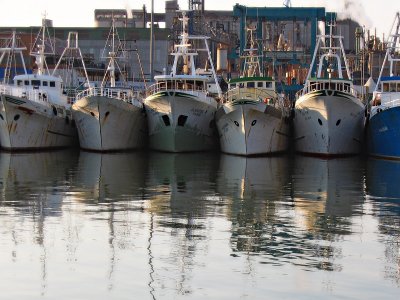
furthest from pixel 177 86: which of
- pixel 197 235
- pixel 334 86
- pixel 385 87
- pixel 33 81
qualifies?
pixel 197 235

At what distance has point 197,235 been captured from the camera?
23.6 m

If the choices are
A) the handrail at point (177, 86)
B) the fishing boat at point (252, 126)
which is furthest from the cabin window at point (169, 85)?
the fishing boat at point (252, 126)

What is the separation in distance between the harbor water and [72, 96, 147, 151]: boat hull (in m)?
15.0

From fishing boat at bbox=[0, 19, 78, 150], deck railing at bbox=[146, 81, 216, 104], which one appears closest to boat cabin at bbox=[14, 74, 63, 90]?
fishing boat at bbox=[0, 19, 78, 150]

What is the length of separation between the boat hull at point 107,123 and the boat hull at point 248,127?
5.46 meters

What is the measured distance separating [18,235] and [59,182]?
14.4 m

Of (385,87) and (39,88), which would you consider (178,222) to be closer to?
(385,87)

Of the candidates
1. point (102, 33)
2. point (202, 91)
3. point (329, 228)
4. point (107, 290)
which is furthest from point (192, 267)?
point (102, 33)

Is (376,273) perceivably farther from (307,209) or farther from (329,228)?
(307,209)

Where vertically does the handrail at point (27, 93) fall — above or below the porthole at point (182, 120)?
above

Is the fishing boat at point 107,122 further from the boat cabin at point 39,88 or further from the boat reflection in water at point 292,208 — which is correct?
the boat reflection in water at point 292,208

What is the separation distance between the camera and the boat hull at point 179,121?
56594 millimetres

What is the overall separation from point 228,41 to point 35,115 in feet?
185

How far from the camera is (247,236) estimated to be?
23.6 meters
